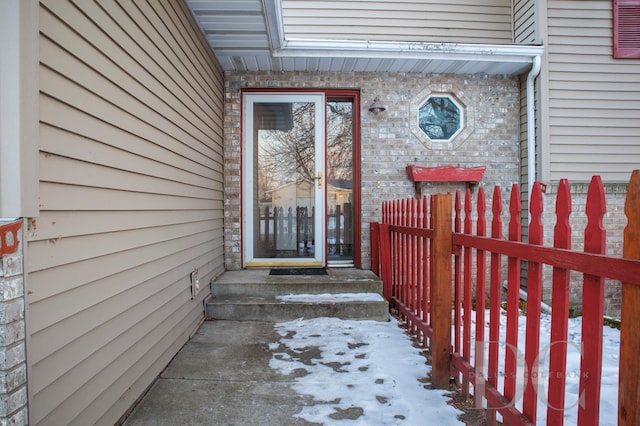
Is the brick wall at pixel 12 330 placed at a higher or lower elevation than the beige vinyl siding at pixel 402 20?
lower

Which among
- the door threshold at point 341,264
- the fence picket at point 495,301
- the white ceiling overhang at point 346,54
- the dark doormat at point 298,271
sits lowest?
the dark doormat at point 298,271

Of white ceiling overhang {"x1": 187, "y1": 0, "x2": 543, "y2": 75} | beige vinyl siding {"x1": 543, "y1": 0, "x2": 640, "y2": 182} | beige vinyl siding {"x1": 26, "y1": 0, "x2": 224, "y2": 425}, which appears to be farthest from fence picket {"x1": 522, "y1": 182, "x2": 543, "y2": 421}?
beige vinyl siding {"x1": 543, "y1": 0, "x2": 640, "y2": 182}

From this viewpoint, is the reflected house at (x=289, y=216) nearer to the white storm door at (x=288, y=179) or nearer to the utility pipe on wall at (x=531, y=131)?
the white storm door at (x=288, y=179)

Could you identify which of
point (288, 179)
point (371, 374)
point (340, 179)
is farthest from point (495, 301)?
point (340, 179)

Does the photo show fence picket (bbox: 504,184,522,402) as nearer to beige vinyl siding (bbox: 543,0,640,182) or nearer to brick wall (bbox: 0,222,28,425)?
brick wall (bbox: 0,222,28,425)

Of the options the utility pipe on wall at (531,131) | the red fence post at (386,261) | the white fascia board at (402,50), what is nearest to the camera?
the red fence post at (386,261)

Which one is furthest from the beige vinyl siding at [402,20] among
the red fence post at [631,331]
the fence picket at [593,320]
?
the red fence post at [631,331]

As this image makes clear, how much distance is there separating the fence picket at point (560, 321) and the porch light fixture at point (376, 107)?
3.05 meters

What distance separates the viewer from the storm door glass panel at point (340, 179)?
4574mm

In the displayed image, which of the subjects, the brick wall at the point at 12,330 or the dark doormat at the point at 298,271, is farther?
the dark doormat at the point at 298,271

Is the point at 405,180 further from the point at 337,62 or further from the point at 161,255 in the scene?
the point at 161,255

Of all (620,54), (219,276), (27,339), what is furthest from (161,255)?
(620,54)

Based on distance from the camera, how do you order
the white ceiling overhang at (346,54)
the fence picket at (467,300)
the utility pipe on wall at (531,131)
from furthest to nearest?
the utility pipe on wall at (531,131) < the white ceiling overhang at (346,54) < the fence picket at (467,300)

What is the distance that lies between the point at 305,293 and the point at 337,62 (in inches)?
101
